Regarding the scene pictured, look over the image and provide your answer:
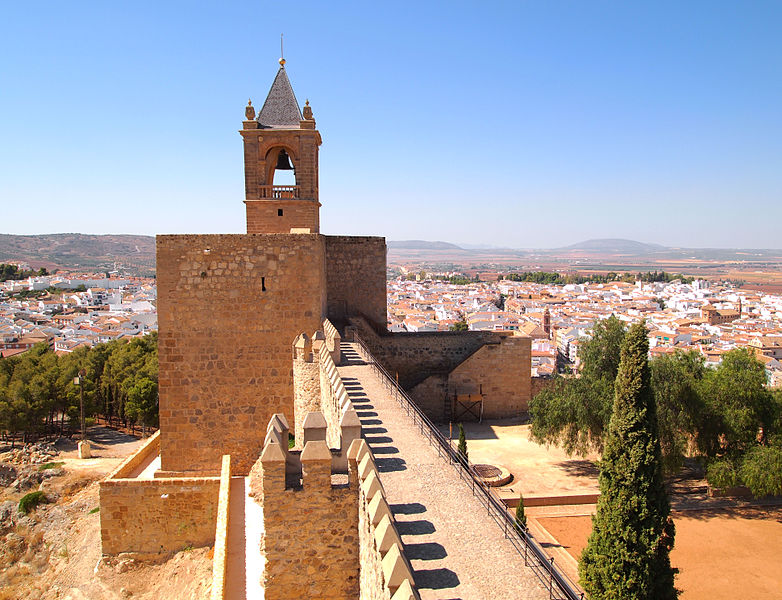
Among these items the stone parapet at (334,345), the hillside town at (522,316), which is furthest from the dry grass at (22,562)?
the hillside town at (522,316)

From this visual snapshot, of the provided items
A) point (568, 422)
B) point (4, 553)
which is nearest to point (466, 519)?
point (568, 422)

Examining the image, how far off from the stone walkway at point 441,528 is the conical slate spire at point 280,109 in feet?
28.6

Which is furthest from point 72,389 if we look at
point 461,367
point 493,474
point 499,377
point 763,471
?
point 763,471

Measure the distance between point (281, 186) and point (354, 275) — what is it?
3.18 m

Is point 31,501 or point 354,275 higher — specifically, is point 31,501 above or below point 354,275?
below

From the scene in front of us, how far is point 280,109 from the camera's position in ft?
47.2

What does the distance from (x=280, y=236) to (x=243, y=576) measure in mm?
6087

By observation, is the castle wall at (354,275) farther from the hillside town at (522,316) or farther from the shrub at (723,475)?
the hillside town at (522,316)

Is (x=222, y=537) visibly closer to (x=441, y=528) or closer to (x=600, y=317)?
(x=441, y=528)

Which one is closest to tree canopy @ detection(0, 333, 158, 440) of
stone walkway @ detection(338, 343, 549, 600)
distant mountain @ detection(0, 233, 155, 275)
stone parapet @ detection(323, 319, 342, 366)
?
stone parapet @ detection(323, 319, 342, 366)

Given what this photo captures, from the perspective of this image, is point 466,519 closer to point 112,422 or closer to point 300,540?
point 300,540

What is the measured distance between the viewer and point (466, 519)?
5555 millimetres

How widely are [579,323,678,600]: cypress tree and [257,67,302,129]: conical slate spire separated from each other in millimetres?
9686

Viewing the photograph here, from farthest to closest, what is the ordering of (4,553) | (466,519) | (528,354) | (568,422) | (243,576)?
(528,354)
(4,553)
(568,422)
(243,576)
(466,519)
